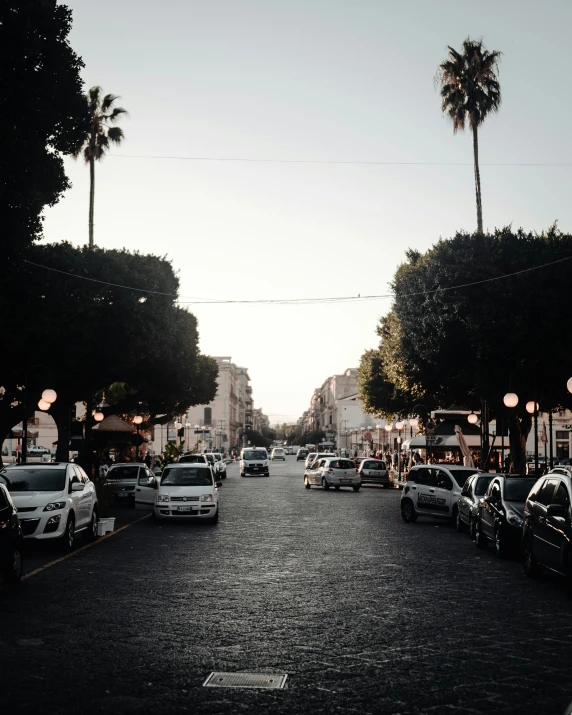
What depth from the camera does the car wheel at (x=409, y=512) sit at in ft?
77.3

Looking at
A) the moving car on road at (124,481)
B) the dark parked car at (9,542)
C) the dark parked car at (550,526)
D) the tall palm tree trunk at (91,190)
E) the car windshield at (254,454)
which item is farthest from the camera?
the car windshield at (254,454)

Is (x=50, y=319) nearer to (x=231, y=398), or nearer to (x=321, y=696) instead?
(x=321, y=696)

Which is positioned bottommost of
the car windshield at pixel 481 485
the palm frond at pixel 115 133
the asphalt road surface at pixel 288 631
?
the asphalt road surface at pixel 288 631

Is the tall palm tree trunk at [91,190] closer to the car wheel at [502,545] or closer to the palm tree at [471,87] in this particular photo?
the palm tree at [471,87]

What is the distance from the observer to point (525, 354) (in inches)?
1340

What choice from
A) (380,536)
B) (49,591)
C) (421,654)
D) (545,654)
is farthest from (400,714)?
(380,536)

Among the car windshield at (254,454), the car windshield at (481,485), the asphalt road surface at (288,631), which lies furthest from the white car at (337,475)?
the asphalt road surface at (288,631)

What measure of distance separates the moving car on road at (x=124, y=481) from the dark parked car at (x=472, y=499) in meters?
14.3

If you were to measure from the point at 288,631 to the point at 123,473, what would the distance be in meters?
24.7

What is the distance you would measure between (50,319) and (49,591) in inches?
1008

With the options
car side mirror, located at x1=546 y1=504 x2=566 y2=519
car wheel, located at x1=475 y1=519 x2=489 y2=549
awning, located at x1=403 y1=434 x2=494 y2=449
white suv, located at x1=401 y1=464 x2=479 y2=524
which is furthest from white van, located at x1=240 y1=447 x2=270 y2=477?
car side mirror, located at x1=546 y1=504 x2=566 y2=519

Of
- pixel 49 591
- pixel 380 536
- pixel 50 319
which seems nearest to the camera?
pixel 49 591

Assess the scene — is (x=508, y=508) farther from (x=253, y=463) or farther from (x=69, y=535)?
(x=253, y=463)

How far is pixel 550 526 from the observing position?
11961 millimetres
